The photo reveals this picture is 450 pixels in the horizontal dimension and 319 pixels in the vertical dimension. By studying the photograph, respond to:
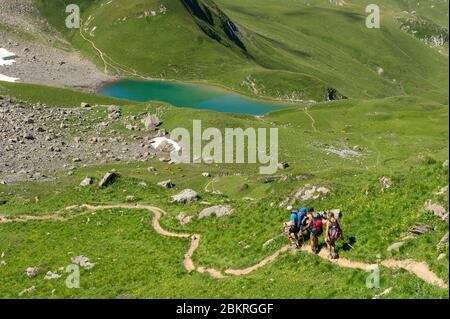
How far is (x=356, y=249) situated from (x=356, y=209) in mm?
5695

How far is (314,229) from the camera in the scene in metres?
34.7

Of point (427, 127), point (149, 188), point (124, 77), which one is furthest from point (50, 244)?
point (124, 77)

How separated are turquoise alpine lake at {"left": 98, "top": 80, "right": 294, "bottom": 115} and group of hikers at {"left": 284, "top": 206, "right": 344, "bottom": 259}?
397 ft

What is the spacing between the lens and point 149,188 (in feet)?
219

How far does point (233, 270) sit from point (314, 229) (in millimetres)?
7762

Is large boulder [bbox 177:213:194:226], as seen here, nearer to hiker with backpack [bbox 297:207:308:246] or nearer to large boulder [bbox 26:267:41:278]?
large boulder [bbox 26:267:41:278]

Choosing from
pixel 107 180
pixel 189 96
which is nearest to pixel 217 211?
pixel 107 180

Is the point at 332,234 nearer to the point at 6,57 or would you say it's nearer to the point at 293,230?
the point at 293,230

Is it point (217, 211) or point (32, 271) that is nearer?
point (32, 271)

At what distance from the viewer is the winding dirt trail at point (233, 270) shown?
28281mm

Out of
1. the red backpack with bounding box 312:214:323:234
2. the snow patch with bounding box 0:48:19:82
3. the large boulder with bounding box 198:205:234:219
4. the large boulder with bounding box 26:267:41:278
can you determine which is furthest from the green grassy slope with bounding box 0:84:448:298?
the snow patch with bounding box 0:48:19:82

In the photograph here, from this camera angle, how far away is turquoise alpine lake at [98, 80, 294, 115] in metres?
162

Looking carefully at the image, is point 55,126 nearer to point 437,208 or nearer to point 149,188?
point 149,188

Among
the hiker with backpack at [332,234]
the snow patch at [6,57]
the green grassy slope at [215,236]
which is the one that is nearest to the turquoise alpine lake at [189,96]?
the snow patch at [6,57]
